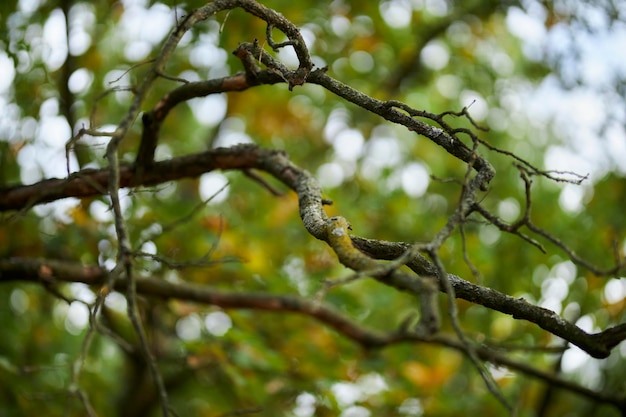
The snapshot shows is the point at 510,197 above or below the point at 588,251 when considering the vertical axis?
above

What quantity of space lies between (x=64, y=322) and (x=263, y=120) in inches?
113

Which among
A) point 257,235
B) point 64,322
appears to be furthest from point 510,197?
point 64,322

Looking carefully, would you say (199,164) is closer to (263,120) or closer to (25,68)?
(25,68)

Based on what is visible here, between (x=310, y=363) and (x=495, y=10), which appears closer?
(x=310, y=363)

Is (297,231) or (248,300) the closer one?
(248,300)

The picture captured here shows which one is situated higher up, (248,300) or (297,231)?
(297,231)

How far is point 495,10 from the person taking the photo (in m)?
5.27

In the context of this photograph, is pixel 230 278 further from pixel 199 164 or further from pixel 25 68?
pixel 199 164

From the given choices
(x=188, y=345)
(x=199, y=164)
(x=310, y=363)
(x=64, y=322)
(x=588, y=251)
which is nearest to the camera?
(x=199, y=164)

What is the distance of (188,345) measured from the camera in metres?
3.47

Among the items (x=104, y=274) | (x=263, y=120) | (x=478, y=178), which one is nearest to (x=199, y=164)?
(x=104, y=274)

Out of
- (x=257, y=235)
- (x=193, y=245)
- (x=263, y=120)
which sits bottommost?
(x=193, y=245)

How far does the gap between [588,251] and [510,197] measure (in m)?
0.81

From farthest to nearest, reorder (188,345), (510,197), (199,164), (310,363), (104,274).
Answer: (510,197)
(310,363)
(188,345)
(104,274)
(199,164)
